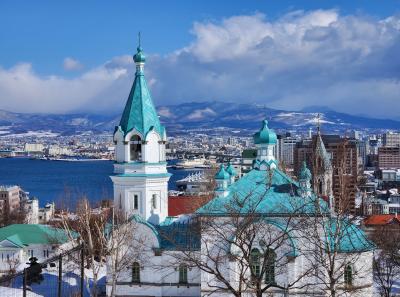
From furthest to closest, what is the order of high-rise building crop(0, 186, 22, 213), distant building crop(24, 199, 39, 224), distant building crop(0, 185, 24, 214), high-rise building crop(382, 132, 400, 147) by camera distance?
1. high-rise building crop(382, 132, 400, 147)
2. high-rise building crop(0, 186, 22, 213)
3. distant building crop(0, 185, 24, 214)
4. distant building crop(24, 199, 39, 224)

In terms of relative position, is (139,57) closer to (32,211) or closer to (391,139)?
(32,211)

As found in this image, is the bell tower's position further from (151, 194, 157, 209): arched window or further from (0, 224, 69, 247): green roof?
(0, 224, 69, 247): green roof

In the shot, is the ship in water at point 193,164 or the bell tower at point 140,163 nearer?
the bell tower at point 140,163

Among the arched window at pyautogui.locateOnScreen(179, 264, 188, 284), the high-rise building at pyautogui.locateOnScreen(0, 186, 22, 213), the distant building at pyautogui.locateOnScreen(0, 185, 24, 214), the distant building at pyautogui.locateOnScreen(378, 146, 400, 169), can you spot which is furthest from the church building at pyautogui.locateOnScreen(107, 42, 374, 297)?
the distant building at pyautogui.locateOnScreen(378, 146, 400, 169)

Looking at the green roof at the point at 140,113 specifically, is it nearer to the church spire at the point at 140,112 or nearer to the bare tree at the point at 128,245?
the church spire at the point at 140,112

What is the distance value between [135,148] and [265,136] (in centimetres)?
283

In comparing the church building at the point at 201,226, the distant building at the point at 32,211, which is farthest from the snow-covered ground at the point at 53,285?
the distant building at the point at 32,211

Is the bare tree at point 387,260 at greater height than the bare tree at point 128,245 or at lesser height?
lesser

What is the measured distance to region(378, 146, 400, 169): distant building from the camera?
9006 centimetres

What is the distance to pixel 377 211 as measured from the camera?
1575 inches

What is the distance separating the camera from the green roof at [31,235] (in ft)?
66.4

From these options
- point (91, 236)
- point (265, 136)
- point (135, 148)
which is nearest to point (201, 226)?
point (135, 148)

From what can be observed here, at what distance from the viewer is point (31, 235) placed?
68.6 ft

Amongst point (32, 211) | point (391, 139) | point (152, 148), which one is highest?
point (391, 139)
